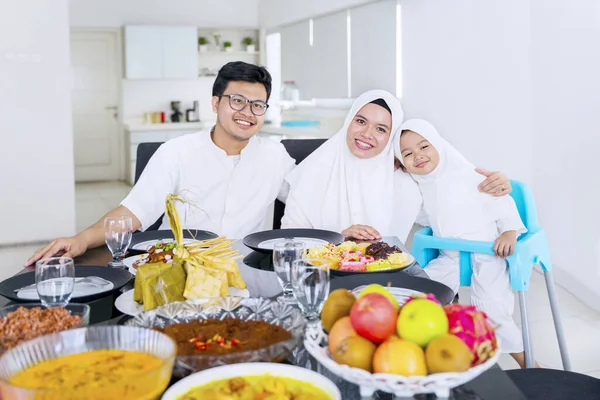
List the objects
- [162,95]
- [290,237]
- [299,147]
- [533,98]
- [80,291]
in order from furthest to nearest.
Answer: [162,95]
[533,98]
[299,147]
[290,237]
[80,291]

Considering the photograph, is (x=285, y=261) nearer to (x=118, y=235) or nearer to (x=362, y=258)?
(x=362, y=258)

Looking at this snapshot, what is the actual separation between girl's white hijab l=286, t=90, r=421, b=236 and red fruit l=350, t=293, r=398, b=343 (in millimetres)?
1600

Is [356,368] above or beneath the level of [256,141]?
beneath

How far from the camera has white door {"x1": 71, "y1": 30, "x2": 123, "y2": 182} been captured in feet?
30.9

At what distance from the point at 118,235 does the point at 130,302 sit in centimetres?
38

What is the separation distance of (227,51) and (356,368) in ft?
30.2

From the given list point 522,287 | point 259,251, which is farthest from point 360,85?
point 259,251

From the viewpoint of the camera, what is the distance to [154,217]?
2.50m

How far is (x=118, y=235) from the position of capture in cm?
177

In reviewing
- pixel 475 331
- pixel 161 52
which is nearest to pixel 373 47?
pixel 161 52

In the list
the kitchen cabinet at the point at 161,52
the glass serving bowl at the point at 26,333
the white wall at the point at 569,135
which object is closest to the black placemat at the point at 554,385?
the glass serving bowl at the point at 26,333

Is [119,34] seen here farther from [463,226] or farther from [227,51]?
[463,226]

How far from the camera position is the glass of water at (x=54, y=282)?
1.35 meters

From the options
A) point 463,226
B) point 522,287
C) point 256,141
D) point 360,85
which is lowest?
point 522,287
